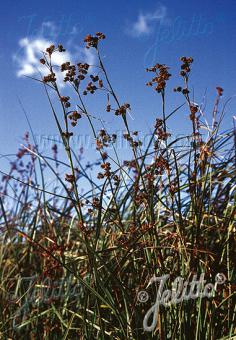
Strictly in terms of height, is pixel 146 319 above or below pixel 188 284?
below

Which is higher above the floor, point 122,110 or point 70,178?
point 122,110

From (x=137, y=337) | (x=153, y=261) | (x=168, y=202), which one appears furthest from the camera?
(x=168, y=202)

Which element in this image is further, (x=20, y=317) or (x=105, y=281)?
(x=20, y=317)

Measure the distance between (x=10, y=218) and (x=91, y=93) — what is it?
7.00 ft

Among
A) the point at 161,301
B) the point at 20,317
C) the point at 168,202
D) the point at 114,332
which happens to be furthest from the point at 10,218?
the point at 161,301

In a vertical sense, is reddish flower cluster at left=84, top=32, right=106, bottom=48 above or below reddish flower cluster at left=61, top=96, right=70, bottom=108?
above

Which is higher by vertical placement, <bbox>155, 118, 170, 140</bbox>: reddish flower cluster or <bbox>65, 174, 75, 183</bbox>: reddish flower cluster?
<bbox>155, 118, 170, 140</bbox>: reddish flower cluster

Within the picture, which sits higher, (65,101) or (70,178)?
(65,101)

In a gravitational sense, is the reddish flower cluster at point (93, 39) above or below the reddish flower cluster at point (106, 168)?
above

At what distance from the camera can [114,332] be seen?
1831 millimetres

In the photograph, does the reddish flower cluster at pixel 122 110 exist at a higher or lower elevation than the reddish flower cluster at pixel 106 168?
higher

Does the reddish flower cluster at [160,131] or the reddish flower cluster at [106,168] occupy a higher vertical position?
the reddish flower cluster at [160,131]

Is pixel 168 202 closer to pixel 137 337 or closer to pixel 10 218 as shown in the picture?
pixel 137 337

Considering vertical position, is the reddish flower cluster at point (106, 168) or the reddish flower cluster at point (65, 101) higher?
the reddish flower cluster at point (65, 101)
